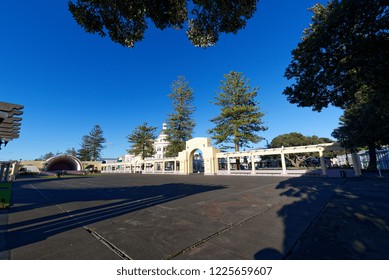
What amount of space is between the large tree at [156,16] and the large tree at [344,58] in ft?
17.2

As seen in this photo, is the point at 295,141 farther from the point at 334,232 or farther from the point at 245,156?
the point at 334,232

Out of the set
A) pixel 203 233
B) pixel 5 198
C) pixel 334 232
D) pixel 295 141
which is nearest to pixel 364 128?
pixel 334 232

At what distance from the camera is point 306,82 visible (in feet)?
31.1

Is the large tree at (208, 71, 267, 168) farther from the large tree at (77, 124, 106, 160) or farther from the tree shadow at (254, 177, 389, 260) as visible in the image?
the large tree at (77, 124, 106, 160)

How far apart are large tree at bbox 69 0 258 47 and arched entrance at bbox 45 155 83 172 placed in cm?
5265

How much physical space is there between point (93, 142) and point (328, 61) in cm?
7735

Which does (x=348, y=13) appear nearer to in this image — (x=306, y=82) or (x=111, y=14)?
(x=306, y=82)

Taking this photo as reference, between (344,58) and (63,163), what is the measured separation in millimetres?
66839

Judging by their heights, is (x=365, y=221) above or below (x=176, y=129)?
below

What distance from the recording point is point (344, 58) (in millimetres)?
8320
